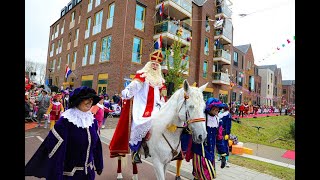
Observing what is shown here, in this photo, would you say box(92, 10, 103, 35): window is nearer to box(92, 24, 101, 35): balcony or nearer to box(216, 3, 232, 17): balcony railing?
box(92, 24, 101, 35): balcony

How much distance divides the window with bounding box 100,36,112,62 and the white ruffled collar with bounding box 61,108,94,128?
1759 cm

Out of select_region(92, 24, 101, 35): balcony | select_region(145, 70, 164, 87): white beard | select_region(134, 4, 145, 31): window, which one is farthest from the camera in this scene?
select_region(92, 24, 101, 35): balcony

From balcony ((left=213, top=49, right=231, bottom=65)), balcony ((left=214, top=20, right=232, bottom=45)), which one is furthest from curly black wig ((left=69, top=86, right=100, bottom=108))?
balcony ((left=214, top=20, right=232, bottom=45))

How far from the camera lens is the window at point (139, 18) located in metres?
19.6

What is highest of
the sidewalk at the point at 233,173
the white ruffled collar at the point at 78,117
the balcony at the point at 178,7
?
the balcony at the point at 178,7

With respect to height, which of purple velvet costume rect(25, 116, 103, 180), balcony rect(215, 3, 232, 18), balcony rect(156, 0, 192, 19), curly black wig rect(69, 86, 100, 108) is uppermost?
balcony rect(215, 3, 232, 18)

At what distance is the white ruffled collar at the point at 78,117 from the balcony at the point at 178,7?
65.0 ft

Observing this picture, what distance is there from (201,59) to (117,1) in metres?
12.0

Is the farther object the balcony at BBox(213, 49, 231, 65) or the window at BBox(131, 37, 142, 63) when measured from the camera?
the balcony at BBox(213, 49, 231, 65)

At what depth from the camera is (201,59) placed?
2612 cm

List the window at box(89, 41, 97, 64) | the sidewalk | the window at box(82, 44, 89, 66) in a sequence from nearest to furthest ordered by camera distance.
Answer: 1. the sidewalk
2. the window at box(89, 41, 97, 64)
3. the window at box(82, 44, 89, 66)

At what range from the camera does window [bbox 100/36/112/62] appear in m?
19.9

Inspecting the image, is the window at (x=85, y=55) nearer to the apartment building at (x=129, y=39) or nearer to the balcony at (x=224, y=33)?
the apartment building at (x=129, y=39)

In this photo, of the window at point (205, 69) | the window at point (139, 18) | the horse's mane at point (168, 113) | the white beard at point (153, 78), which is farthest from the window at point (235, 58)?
the horse's mane at point (168, 113)
